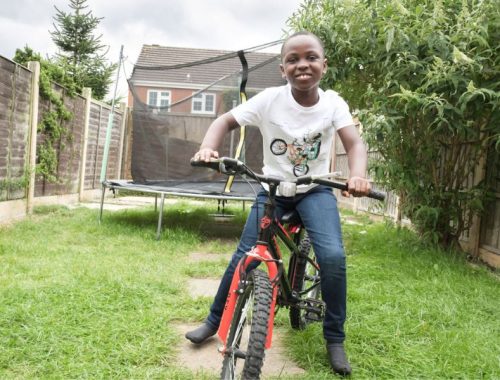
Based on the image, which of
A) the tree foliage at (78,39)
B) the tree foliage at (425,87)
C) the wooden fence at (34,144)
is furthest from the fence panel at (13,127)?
the tree foliage at (78,39)

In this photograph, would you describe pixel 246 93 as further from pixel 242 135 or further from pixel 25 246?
pixel 25 246

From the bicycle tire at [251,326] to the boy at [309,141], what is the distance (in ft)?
1.07

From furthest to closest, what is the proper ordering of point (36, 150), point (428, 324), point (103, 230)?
1. point (36, 150)
2. point (103, 230)
3. point (428, 324)

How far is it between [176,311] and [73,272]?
1.02m

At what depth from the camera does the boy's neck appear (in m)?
2.04

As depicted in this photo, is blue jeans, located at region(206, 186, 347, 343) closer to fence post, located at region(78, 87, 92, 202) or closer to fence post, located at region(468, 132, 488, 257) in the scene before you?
fence post, located at region(468, 132, 488, 257)

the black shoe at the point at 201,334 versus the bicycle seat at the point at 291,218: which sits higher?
the bicycle seat at the point at 291,218

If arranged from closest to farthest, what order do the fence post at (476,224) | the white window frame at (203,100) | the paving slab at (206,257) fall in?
the paving slab at (206,257)
the fence post at (476,224)
the white window frame at (203,100)

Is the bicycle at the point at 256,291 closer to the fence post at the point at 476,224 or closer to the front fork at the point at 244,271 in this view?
the front fork at the point at 244,271

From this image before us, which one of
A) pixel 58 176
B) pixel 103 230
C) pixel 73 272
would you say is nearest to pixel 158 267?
pixel 73 272

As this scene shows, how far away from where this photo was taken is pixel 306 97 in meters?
2.05

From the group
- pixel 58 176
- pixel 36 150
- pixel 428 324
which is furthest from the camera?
pixel 58 176

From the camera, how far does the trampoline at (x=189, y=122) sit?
5305 millimetres

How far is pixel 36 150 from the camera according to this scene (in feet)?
19.7
